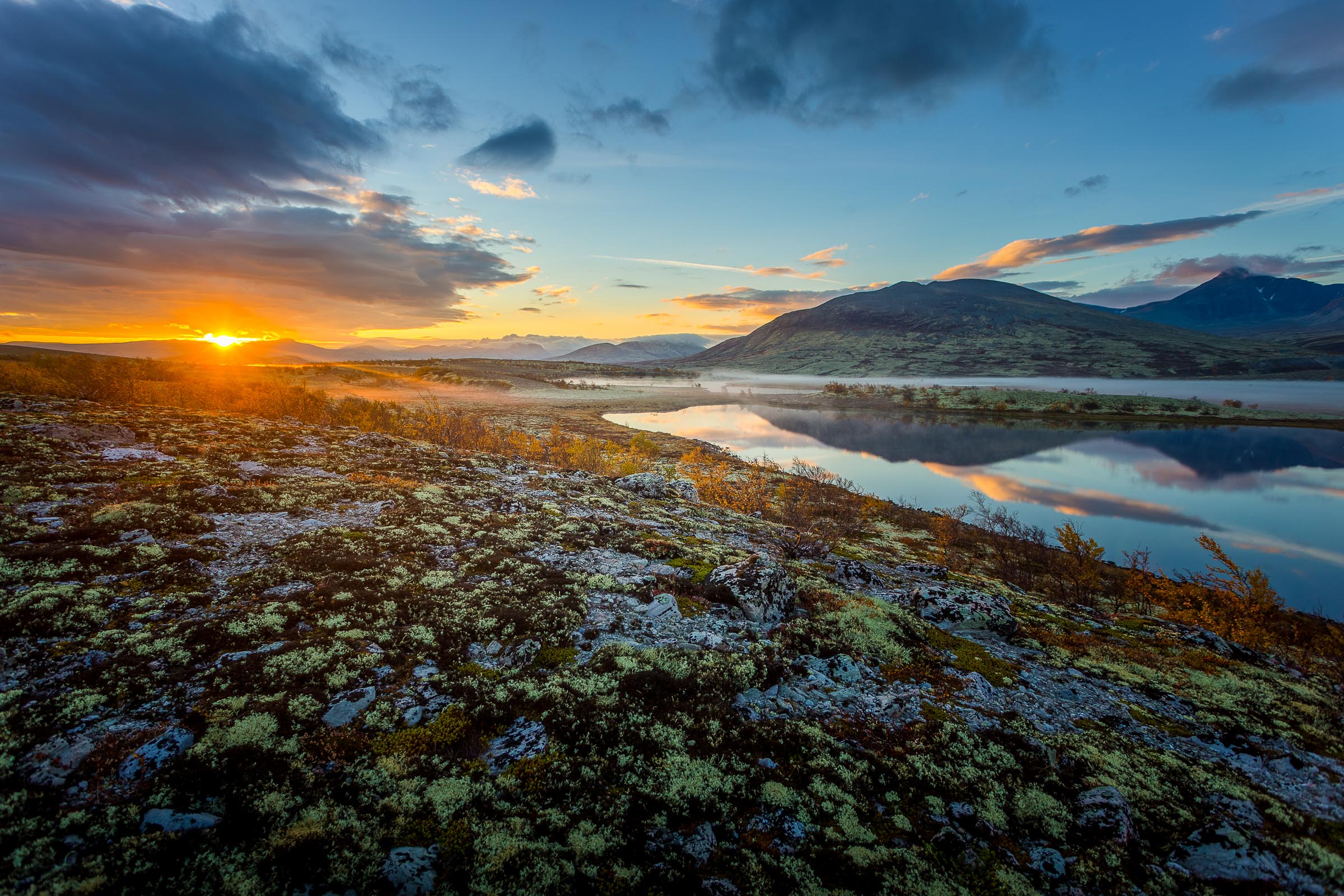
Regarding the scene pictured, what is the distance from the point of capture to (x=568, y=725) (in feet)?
21.1

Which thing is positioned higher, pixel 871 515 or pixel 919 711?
pixel 919 711

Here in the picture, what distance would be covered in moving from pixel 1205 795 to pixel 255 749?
11661 mm

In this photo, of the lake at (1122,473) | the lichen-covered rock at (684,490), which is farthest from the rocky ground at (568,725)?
the lake at (1122,473)

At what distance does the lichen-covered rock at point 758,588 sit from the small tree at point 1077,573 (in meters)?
13.9

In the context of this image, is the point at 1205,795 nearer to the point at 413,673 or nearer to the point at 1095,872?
the point at 1095,872

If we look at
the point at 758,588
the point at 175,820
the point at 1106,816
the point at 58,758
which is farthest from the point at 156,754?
the point at 1106,816

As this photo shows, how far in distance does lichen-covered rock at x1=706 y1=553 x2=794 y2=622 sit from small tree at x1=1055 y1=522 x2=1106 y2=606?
546 inches

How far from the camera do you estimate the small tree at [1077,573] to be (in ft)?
60.0

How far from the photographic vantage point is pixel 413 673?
6988 millimetres

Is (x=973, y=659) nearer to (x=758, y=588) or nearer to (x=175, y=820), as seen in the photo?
(x=758, y=588)

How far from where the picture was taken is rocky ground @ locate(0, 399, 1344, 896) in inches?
181

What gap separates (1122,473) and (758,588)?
53.9 meters

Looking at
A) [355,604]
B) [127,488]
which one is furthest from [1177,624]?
[127,488]

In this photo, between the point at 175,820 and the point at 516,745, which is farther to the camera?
the point at 516,745
